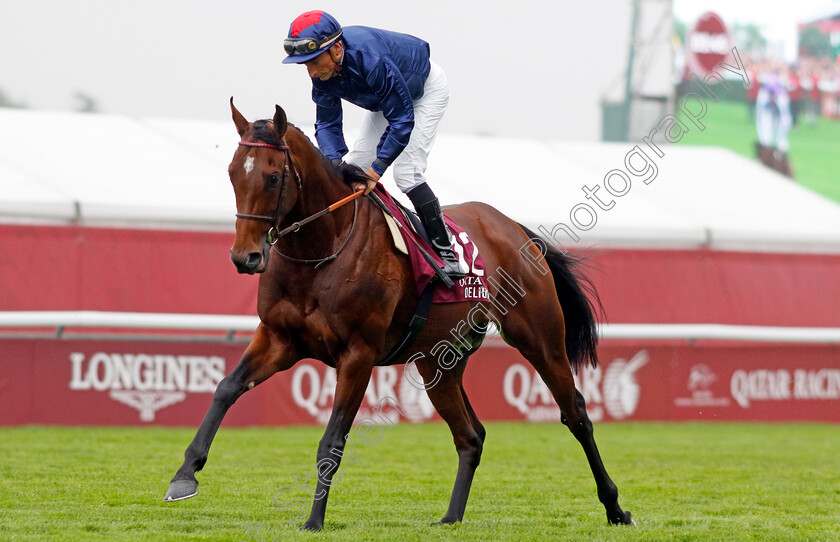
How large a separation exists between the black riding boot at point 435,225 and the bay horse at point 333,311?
199 millimetres

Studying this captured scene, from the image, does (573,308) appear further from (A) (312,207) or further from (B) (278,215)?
(B) (278,215)

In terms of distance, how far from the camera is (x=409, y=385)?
33.3 ft

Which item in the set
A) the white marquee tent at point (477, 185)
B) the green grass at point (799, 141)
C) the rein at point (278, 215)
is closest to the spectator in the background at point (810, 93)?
the green grass at point (799, 141)

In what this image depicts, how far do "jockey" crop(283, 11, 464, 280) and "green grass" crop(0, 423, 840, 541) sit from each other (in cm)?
137

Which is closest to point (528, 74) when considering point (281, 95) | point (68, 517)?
point (281, 95)

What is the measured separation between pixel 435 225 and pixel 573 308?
4.25 ft

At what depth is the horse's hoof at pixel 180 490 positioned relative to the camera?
4.07 meters

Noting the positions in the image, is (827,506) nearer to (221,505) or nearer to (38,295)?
(221,505)

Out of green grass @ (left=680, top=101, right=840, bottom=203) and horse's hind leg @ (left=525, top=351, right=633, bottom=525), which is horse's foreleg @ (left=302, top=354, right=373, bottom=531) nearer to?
horse's hind leg @ (left=525, top=351, right=633, bottom=525)

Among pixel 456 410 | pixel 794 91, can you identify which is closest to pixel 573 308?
pixel 456 410

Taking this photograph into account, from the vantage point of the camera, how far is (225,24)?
13656mm

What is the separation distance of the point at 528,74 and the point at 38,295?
9163mm

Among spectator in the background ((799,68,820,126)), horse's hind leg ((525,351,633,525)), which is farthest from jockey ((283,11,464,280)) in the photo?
spectator in the background ((799,68,820,126))

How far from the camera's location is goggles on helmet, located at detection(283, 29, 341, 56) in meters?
4.48
